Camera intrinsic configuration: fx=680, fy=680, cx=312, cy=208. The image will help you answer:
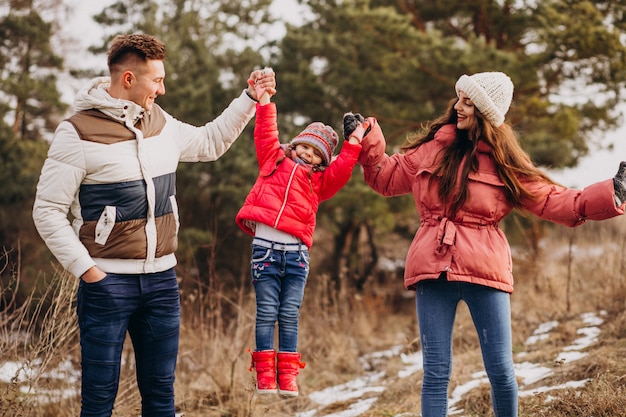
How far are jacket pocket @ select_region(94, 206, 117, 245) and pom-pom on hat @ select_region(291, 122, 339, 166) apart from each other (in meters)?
1.18

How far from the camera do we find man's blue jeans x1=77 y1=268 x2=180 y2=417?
3.12 m

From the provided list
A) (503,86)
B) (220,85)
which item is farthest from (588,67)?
(503,86)

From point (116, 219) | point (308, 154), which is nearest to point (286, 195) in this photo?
point (308, 154)

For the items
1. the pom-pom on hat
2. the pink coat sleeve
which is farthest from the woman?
the pom-pom on hat

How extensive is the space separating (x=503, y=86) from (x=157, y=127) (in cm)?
181

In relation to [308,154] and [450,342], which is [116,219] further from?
[450,342]

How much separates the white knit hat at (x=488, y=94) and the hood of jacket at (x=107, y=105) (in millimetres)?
1670

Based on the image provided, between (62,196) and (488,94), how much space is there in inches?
85.3

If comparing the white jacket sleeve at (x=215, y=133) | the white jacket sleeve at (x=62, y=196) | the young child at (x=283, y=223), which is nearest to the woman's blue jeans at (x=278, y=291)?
the young child at (x=283, y=223)

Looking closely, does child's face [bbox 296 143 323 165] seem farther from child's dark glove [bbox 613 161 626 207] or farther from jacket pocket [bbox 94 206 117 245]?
child's dark glove [bbox 613 161 626 207]

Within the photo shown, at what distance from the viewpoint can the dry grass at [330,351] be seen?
4453mm

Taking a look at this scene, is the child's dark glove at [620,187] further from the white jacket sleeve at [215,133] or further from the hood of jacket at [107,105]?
the hood of jacket at [107,105]

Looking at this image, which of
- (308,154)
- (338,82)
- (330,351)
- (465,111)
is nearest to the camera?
(465,111)

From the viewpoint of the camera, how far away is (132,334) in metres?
3.34
